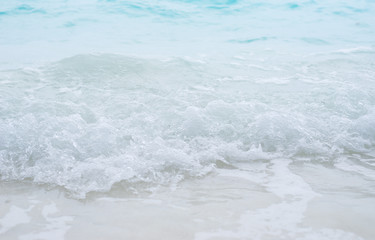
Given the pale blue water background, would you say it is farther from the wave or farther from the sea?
the wave

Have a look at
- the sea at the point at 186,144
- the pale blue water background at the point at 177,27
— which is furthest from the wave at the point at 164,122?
the pale blue water background at the point at 177,27

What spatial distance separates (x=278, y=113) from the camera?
3613 mm

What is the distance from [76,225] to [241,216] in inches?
38.5

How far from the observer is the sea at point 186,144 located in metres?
2.06

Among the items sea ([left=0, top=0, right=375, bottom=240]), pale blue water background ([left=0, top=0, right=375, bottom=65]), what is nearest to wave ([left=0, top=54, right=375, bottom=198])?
sea ([left=0, top=0, right=375, bottom=240])

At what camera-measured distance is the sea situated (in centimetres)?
206

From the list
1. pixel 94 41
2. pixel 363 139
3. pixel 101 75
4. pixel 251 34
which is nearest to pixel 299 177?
pixel 363 139

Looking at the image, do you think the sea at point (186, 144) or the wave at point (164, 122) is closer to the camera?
the sea at point (186, 144)

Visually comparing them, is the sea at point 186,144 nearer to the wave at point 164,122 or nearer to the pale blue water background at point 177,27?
the wave at point 164,122

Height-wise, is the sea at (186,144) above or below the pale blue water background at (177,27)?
below

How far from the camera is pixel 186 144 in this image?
10.0 feet

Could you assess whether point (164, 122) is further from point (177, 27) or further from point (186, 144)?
point (177, 27)

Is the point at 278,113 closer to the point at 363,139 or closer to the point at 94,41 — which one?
the point at 363,139

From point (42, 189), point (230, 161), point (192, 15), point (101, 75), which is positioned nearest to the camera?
point (42, 189)
